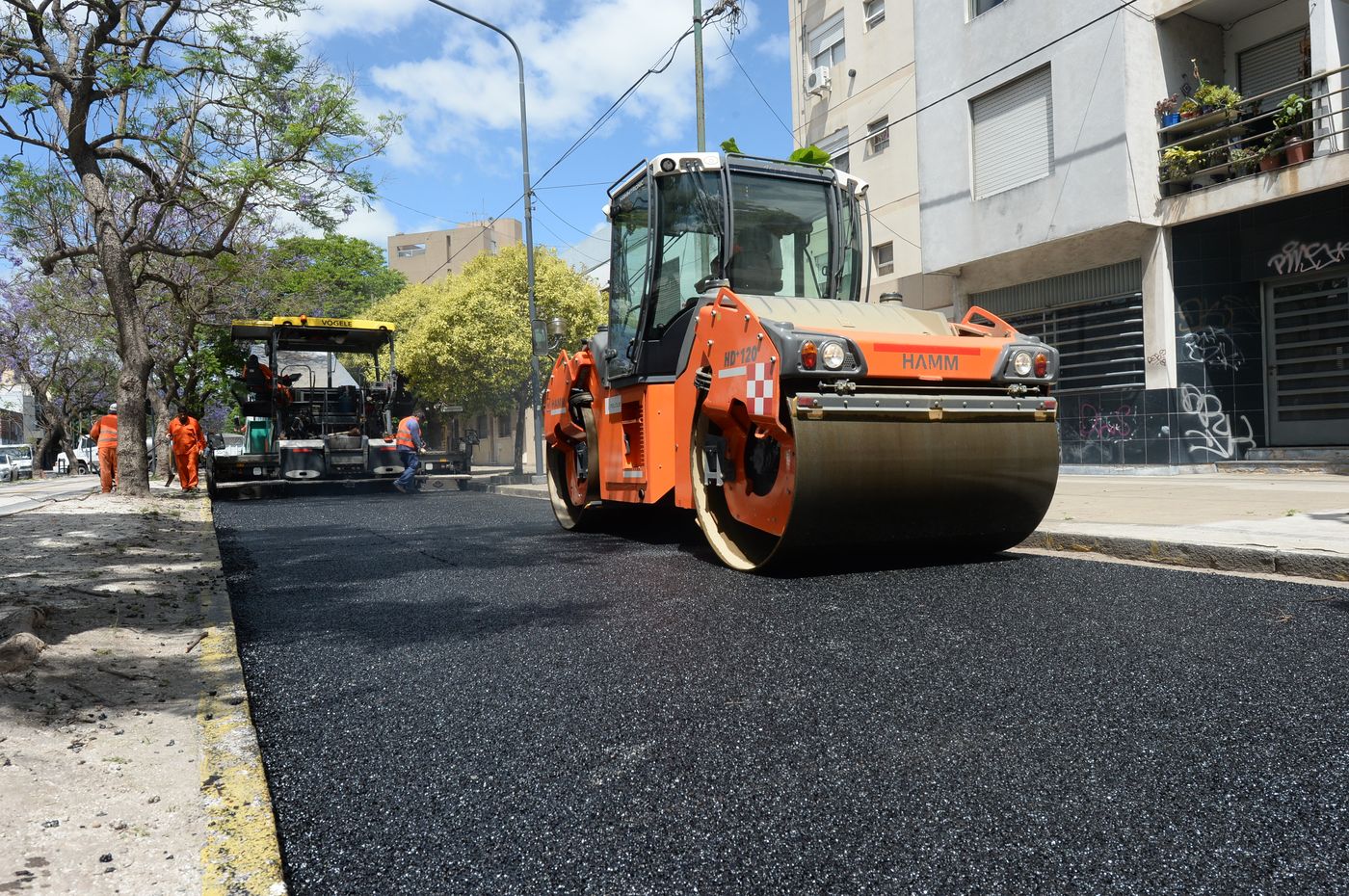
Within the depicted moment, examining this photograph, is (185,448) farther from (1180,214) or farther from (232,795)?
(232,795)

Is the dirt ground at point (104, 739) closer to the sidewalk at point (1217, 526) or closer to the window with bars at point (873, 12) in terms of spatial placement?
the sidewalk at point (1217, 526)

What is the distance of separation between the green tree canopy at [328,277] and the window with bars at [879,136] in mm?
10848

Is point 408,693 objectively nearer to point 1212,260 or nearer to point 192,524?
point 192,524

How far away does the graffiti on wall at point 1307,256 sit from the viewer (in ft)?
39.9

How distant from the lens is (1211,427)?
1358 centimetres

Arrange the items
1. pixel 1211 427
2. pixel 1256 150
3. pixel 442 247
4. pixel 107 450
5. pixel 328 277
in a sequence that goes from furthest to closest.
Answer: pixel 442 247 < pixel 328 277 < pixel 107 450 < pixel 1211 427 < pixel 1256 150

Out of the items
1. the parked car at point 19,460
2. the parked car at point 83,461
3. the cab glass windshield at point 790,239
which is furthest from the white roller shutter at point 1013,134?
the parked car at point 83,461

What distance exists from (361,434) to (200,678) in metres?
13.2

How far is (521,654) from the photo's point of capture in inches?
150

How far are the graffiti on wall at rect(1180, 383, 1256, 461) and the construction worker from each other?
11.6 m

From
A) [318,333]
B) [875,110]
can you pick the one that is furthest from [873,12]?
[318,333]

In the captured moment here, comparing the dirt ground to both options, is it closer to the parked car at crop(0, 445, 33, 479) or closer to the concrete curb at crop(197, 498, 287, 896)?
the concrete curb at crop(197, 498, 287, 896)

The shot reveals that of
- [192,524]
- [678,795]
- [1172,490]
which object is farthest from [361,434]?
[678,795]

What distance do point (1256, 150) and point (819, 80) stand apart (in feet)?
34.2
